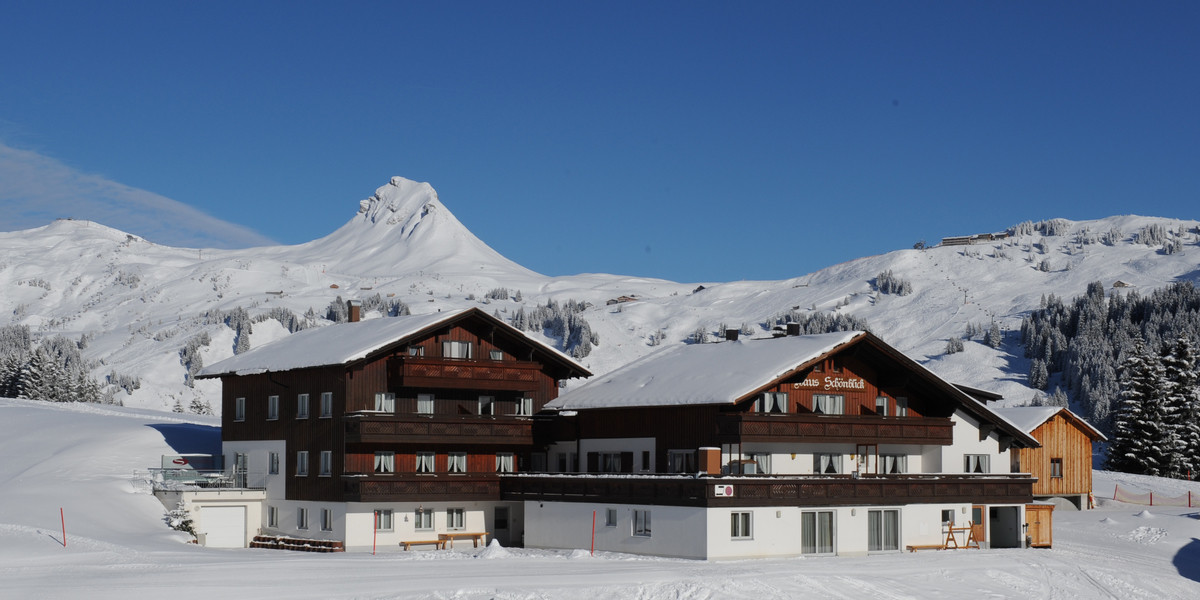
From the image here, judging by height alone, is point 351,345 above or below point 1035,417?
above

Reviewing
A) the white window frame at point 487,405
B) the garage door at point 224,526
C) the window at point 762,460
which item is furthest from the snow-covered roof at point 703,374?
the garage door at point 224,526

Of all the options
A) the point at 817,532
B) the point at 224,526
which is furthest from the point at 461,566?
the point at 224,526

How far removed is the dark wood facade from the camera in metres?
57.6

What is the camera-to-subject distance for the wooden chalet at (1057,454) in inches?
2943

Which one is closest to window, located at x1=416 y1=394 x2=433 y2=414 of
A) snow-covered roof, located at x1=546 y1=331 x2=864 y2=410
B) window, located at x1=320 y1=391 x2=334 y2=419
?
window, located at x1=320 y1=391 x2=334 y2=419

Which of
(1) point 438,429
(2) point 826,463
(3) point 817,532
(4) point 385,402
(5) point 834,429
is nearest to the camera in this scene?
(3) point 817,532

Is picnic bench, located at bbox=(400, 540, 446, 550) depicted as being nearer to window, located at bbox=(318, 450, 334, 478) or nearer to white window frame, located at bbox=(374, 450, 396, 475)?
white window frame, located at bbox=(374, 450, 396, 475)

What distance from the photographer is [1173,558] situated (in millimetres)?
56000

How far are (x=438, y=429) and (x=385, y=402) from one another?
2.64 metres

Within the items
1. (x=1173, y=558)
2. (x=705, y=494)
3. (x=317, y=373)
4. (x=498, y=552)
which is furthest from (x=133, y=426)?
(x=1173, y=558)

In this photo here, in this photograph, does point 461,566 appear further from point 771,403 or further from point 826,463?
point 826,463

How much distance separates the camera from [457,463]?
199 ft

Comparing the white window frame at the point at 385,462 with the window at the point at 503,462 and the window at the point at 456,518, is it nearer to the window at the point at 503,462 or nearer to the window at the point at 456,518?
the window at the point at 456,518

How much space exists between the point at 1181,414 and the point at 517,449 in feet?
158
